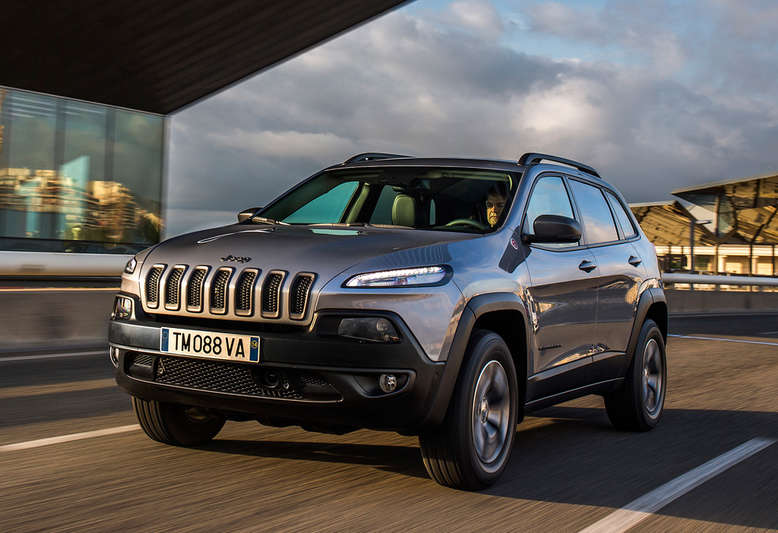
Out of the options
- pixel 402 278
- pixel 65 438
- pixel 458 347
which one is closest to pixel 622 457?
pixel 458 347

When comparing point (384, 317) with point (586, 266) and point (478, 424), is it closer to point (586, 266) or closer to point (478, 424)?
point (478, 424)

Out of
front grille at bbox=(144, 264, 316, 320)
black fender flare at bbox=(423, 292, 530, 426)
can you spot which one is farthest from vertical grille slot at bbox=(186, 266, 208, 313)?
black fender flare at bbox=(423, 292, 530, 426)

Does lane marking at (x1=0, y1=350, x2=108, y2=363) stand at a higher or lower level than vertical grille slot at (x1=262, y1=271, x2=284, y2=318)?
lower

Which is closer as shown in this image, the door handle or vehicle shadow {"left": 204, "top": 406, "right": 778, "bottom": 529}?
vehicle shadow {"left": 204, "top": 406, "right": 778, "bottom": 529}

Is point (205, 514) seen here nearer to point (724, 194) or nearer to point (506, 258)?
point (506, 258)

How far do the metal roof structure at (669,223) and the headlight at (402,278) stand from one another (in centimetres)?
5701

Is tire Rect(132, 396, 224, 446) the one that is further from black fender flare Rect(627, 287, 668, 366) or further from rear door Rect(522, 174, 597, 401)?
black fender flare Rect(627, 287, 668, 366)

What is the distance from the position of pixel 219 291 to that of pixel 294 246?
1.35ft

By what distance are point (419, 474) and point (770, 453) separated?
249 centimetres

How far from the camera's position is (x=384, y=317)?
13.9ft

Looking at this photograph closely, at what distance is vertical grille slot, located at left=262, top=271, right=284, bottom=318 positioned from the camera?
429cm

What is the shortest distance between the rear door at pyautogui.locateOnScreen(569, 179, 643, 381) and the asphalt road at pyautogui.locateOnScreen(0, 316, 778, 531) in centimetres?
58

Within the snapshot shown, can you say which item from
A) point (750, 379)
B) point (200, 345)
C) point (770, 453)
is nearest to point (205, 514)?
point (200, 345)

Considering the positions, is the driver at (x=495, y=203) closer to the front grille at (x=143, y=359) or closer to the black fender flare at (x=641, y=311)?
the black fender flare at (x=641, y=311)
